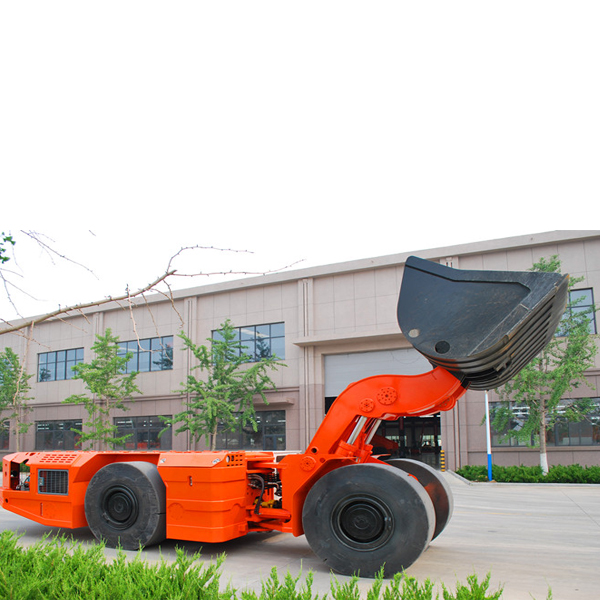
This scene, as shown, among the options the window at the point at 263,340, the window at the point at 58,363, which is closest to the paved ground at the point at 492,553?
the window at the point at 263,340

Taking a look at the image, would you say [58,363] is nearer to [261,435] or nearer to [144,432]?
[144,432]

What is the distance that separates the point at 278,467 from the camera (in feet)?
27.8

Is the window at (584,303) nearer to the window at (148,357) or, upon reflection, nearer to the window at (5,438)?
the window at (148,357)

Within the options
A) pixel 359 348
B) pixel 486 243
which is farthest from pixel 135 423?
pixel 486 243

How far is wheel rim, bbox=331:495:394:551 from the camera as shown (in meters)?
7.11

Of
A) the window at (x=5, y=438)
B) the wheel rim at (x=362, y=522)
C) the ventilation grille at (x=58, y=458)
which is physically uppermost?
the ventilation grille at (x=58, y=458)

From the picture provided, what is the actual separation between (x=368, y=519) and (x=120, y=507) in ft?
13.0

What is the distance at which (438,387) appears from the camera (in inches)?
294

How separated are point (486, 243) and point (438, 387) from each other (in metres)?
19.9

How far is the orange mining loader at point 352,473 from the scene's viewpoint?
676 centimetres

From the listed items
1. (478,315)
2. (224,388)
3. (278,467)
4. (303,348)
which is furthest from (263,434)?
(478,315)

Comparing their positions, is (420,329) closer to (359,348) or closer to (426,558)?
(426,558)

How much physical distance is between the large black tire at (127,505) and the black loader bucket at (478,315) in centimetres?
451

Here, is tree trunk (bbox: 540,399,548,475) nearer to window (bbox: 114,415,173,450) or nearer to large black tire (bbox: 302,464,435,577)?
large black tire (bbox: 302,464,435,577)
